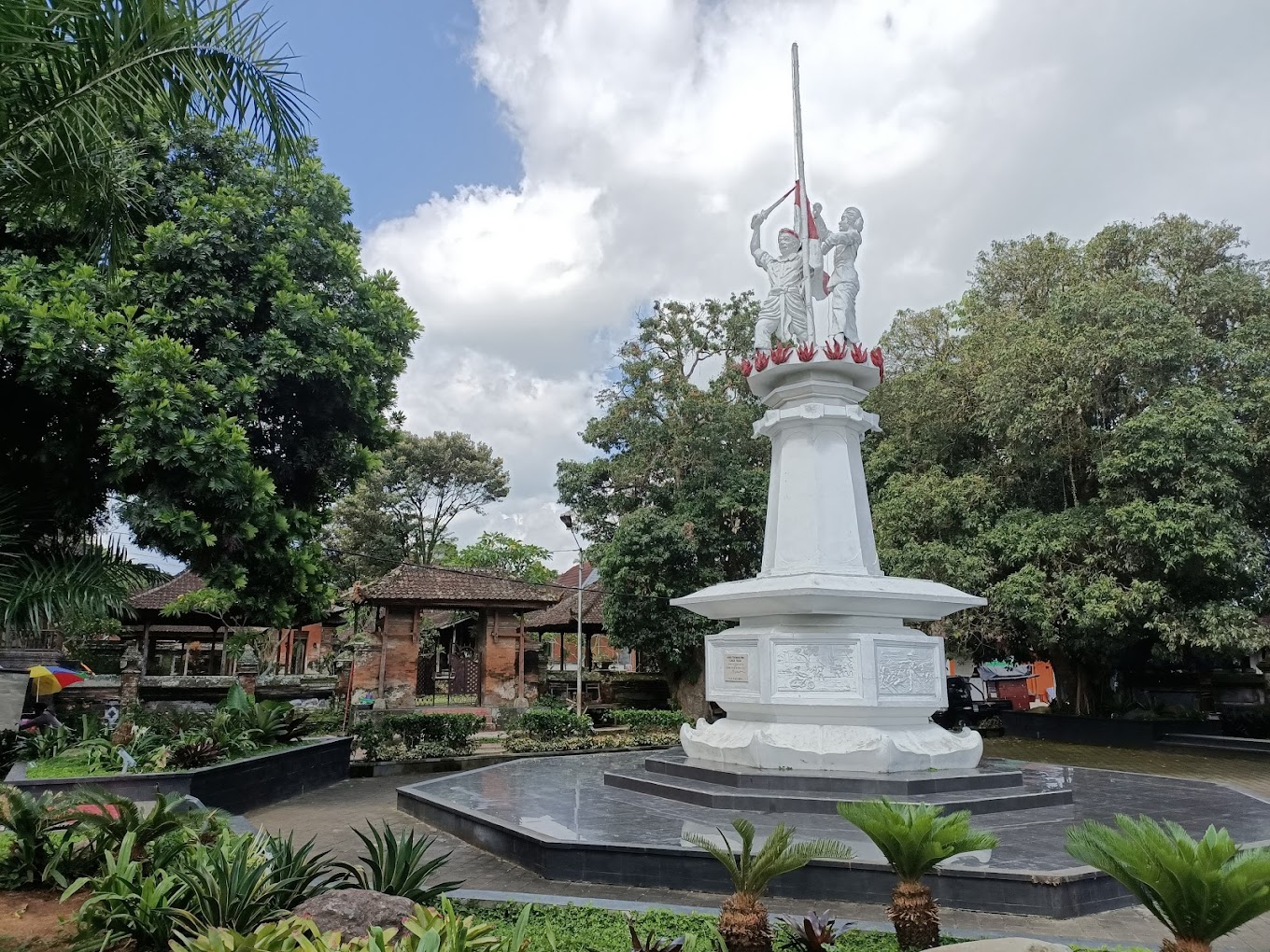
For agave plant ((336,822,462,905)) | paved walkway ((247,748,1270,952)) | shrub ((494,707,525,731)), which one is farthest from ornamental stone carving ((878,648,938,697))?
shrub ((494,707,525,731))

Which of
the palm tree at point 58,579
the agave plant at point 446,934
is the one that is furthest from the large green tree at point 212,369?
the agave plant at point 446,934

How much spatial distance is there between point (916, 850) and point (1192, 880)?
1260mm

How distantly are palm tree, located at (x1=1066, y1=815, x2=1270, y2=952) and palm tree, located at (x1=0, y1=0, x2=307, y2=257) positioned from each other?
6471mm

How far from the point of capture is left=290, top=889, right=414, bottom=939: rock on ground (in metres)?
3.76

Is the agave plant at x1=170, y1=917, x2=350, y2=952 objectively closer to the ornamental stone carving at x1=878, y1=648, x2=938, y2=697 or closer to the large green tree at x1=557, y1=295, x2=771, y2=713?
the ornamental stone carving at x1=878, y1=648, x2=938, y2=697

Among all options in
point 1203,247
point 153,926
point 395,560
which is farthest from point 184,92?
point 395,560

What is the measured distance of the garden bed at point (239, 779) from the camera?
8.78 m

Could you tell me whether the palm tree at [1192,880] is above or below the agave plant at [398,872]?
above

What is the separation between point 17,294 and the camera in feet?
29.5

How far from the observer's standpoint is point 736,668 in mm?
9719

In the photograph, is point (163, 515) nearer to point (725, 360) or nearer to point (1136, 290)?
point (725, 360)

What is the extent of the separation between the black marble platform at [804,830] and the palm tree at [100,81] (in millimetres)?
5674

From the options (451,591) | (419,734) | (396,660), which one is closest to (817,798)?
(419,734)

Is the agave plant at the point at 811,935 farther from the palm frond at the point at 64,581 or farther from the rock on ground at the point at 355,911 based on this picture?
the palm frond at the point at 64,581
